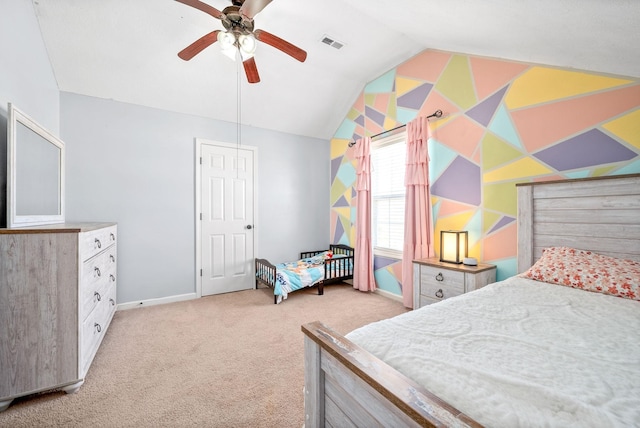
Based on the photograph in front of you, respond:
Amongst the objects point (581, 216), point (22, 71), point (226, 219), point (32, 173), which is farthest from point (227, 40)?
point (581, 216)

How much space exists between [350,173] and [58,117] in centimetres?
349

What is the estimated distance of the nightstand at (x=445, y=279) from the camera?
2223 mm

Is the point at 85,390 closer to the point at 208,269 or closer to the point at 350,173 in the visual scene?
the point at 208,269

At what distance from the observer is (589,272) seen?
1.59m

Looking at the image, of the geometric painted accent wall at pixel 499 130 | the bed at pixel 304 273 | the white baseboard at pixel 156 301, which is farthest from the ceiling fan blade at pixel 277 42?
the white baseboard at pixel 156 301

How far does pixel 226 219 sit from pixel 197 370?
7.04 ft

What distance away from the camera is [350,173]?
13.6 ft

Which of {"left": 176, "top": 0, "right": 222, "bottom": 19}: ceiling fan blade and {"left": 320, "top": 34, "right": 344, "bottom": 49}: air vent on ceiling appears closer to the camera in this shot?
{"left": 176, "top": 0, "right": 222, "bottom": 19}: ceiling fan blade

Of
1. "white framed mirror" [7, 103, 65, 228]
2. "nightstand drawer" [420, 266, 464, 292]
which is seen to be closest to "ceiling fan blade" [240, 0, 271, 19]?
"white framed mirror" [7, 103, 65, 228]

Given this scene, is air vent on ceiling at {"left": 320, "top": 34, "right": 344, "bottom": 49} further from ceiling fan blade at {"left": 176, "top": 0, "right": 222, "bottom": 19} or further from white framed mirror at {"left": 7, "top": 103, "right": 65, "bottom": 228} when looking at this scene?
white framed mirror at {"left": 7, "top": 103, "right": 65, "bottom": 228}

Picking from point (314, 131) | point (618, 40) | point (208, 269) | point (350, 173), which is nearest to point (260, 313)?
point (208, 269)

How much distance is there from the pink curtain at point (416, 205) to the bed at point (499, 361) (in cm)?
125

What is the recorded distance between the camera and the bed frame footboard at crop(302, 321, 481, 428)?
0.62m

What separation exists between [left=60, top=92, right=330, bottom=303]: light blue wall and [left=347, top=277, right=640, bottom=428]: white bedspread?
3.06 meters
